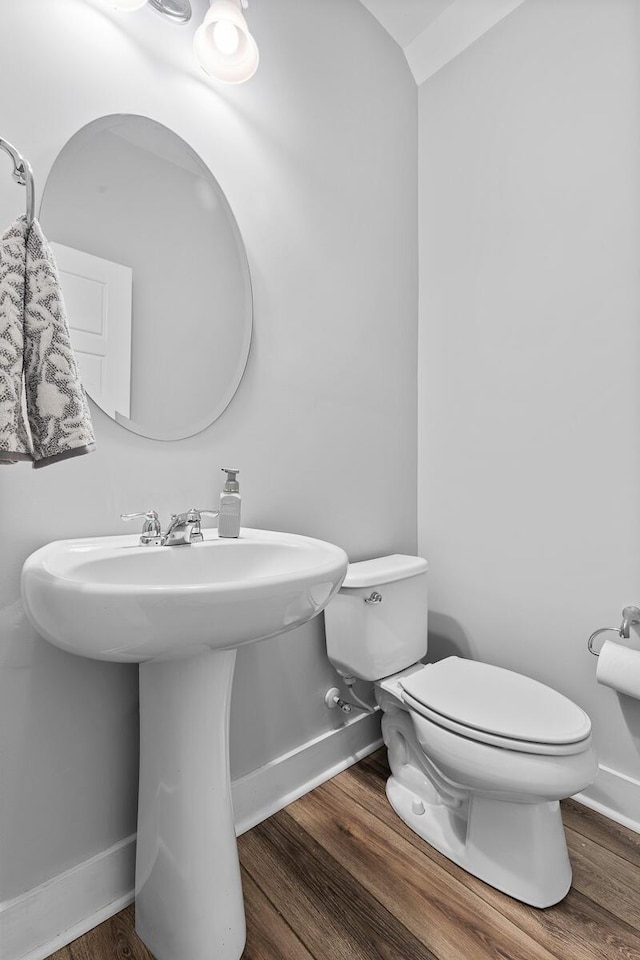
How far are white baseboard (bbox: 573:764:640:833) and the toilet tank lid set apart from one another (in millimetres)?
753

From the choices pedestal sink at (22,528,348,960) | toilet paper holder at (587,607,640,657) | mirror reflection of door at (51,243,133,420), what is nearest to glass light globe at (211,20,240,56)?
mirror reflection of door at (51,243,133,420)

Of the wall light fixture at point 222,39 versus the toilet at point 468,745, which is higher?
the wall light fixture at point 222,39

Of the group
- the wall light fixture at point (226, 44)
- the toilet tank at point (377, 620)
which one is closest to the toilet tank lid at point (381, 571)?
the toilet tank at point (377, 620)

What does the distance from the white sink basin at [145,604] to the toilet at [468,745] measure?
540mm

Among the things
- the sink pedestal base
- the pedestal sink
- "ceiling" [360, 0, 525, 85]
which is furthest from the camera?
"ceiling" [360, 0, 525, 85]

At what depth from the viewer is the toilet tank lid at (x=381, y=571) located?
140 cm

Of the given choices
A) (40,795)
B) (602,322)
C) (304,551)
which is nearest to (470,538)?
(602,322)

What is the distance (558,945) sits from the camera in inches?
39.6

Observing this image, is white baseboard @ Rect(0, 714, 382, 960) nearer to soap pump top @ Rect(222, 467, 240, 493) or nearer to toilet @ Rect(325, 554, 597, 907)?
toilet @ Rect(325, 554, 597, 907)

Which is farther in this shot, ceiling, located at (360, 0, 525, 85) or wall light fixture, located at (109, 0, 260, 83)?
ceiling, located at (360, 0, 525, 85)

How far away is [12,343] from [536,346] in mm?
1435

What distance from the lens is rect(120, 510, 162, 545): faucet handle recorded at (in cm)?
104

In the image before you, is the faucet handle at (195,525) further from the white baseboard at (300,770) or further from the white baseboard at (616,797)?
the white baseboard at (616,797)

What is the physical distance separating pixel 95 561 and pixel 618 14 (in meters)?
1.96
